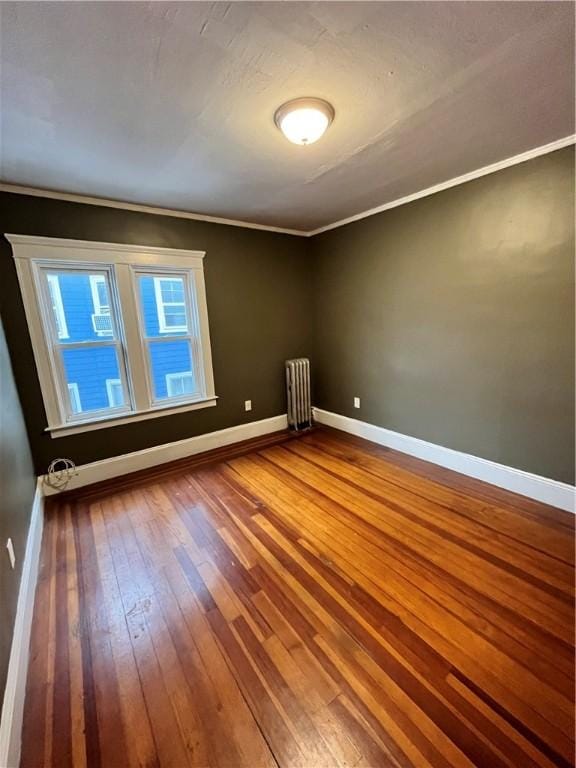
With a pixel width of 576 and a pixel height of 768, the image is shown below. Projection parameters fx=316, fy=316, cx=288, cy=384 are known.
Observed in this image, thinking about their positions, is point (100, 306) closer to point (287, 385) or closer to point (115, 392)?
point (115, 392)

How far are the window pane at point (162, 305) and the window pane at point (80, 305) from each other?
1.04 ft

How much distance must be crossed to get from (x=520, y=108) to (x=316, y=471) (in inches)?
111

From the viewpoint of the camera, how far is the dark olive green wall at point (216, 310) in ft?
8.17

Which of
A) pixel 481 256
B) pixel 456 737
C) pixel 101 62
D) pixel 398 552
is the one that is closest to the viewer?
pixel 456 737

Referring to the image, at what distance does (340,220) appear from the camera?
3.53 m

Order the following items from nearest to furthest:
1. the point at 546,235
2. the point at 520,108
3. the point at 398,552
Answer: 1. the point at 520,108
2. the point at 398,552
3. the point at 546,235

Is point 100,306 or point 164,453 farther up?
point 100,306

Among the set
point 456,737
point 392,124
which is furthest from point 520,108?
point 456,737

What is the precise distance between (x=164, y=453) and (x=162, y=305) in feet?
4.97

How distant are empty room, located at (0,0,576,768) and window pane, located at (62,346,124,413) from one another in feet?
0.08

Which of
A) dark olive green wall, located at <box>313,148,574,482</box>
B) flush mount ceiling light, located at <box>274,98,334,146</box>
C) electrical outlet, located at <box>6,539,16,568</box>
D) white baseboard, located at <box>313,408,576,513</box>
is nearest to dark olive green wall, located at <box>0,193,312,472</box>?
dark olive green wall, located at <box>313,148,574,482</box>

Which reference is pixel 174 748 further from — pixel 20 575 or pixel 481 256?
pixel 481 256

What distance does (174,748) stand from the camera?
42.8 inches

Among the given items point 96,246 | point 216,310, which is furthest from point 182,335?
point 96,246
